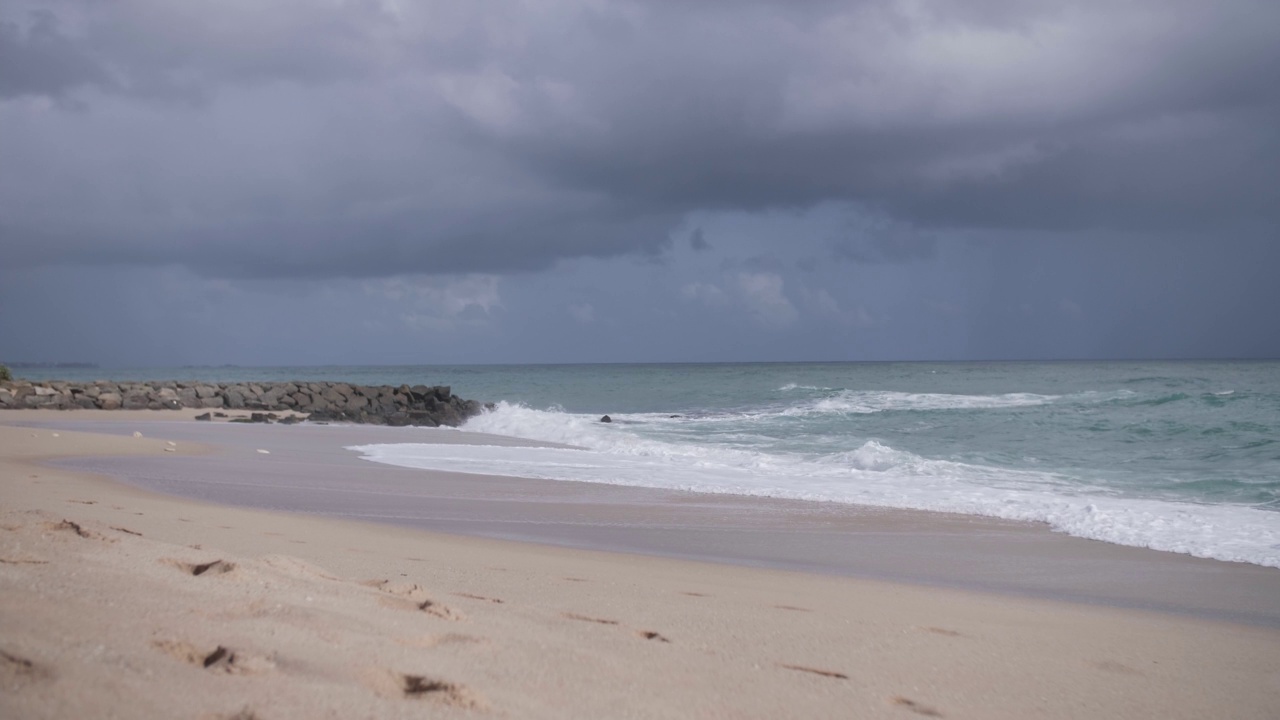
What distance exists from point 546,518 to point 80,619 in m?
6.45

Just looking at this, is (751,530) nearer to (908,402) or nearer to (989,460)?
(989,460)

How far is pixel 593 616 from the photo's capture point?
4395 millimetres

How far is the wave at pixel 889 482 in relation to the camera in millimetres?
8766

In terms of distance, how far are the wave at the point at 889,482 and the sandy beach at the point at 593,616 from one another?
84 centimetres

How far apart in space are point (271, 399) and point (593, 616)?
32.1m

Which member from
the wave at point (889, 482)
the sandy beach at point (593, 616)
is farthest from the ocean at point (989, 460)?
the sandy beach at point (593, 616)

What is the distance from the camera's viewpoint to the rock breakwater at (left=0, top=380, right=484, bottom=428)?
28781 millimetres

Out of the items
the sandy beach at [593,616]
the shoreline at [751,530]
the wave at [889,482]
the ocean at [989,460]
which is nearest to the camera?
the sandy beach at [593,616]

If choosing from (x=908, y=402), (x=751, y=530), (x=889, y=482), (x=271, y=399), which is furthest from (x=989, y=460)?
(x=271, y=399)

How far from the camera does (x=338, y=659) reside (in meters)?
2.91

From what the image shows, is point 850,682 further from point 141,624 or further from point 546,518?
point 546,518

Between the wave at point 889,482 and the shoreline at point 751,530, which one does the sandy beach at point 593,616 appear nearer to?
the shoreline at point 751,530

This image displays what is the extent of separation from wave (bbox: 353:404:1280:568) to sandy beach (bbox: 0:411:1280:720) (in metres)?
0.84

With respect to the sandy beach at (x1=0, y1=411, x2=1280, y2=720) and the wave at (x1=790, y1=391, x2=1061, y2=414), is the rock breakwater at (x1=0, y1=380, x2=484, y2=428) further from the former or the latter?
the sandy beach at (x1=0, y1=411, x2=1280, y2=720)
